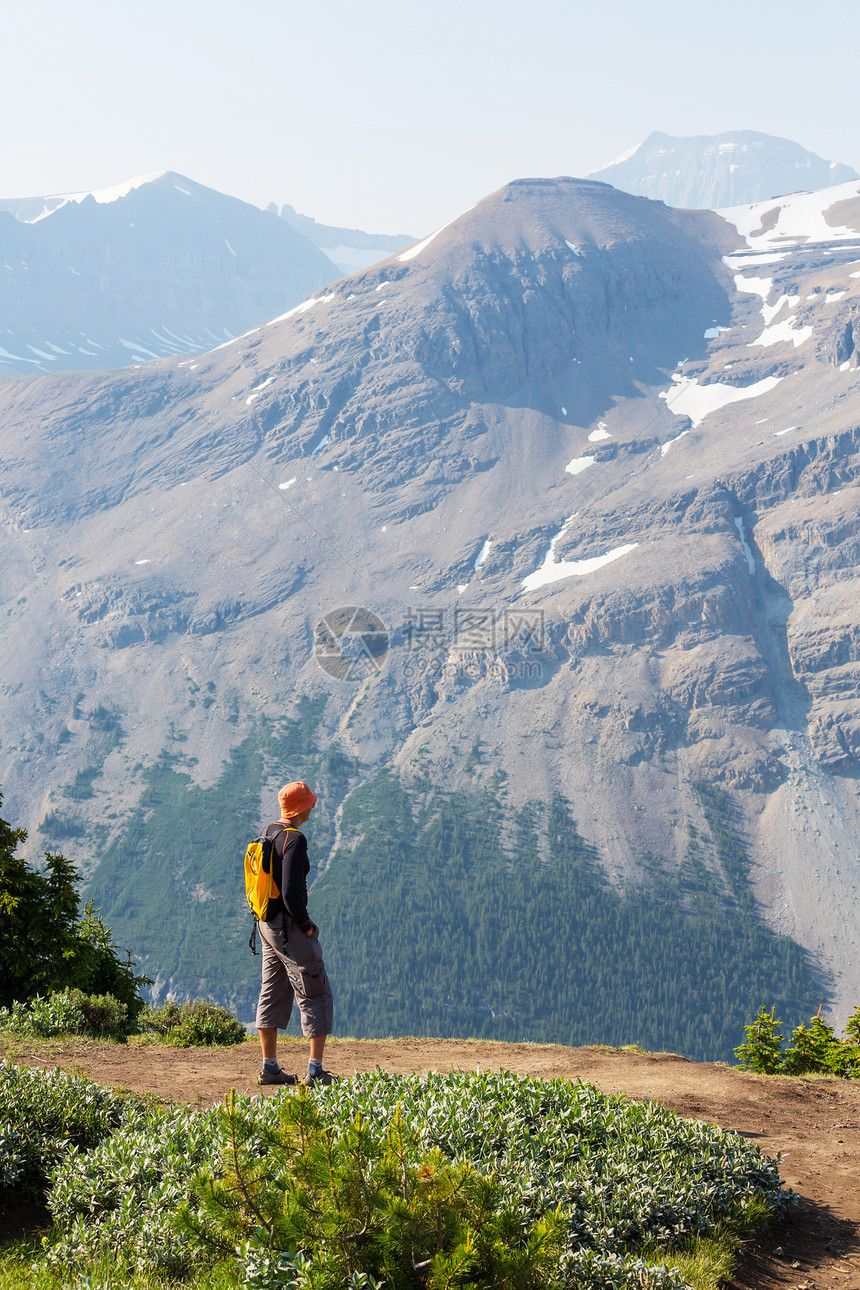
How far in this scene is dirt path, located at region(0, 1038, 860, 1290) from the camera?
27.8ft

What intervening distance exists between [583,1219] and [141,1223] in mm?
3818

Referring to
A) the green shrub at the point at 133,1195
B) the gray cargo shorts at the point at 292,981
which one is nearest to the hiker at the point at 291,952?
the gray cargo shorts at the point at 292,981

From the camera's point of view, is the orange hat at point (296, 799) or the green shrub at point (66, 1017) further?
the green shrub at point (66, 1017)

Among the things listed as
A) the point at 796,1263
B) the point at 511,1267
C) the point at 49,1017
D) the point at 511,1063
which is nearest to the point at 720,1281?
the point at 796,1263

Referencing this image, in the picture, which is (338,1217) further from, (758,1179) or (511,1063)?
(511,1063)

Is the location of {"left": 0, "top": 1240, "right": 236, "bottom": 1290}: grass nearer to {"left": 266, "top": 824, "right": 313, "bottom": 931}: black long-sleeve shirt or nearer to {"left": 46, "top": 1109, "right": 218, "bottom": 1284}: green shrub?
{"left": 46, "top": 1109, "right": 218, "bottom": 1284}: green shrub

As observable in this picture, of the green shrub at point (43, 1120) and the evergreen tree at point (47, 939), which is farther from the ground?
the green shrub at point (43, 1120)

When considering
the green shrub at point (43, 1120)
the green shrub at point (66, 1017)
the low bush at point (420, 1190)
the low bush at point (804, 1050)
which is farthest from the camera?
the low bush at point (804, 1050)

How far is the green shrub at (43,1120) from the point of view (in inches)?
324

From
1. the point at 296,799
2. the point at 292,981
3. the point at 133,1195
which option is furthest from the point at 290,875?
the point at 133,1195

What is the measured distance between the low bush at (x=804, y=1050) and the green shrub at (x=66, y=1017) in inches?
725

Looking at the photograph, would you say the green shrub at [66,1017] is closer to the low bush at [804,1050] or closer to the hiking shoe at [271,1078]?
the hiking shoe at [271,1078]

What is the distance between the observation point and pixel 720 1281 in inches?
302

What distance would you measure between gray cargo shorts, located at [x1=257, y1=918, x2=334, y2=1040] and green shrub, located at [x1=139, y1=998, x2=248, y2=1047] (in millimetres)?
5911
